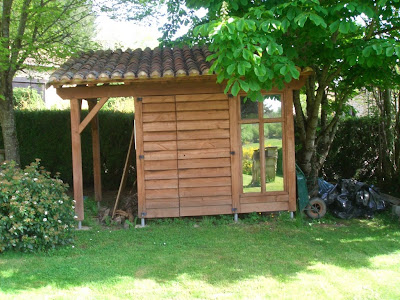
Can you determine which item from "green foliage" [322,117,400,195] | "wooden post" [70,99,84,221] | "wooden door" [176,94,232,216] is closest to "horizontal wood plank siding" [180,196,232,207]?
"wooden door" [176,94,232,216]

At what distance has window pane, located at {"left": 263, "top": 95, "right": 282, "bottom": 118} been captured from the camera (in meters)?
7.89

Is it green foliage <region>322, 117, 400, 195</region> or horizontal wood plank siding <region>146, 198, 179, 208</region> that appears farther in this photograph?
green foliage <region>322, 117, 400, 195</region>

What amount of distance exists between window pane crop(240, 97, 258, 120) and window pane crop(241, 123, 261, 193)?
0.19 m

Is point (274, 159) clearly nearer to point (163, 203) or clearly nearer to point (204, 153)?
point (204, 153)

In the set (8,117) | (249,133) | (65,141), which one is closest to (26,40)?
(8,117)

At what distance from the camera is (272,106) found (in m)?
7.90

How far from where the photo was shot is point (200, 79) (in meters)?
7.70

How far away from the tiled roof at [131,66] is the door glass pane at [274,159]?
1802mm

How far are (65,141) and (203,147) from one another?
5144 millimetres

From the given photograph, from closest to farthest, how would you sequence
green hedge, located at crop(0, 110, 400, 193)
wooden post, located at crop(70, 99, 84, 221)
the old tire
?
wooden post, located at crop(70, 99, 84, 221) < the old tire < green hedge, located at crop(0, 110, 400, 193)

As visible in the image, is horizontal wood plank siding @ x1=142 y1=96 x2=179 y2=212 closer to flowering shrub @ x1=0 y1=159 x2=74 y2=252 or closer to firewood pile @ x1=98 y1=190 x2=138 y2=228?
firewood pile @ x1=98 y1=190 x2=138 y2=228

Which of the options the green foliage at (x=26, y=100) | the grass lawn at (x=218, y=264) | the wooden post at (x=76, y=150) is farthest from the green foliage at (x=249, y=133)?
the green foliage at (x=26, y=100)

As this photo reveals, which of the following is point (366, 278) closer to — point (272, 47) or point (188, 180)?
point (272, 47)

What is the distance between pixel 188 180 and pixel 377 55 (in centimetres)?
390
